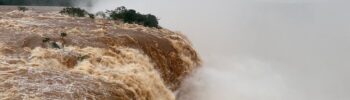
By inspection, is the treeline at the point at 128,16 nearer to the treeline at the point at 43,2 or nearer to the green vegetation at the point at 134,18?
the green vegetation at the point at 134,18

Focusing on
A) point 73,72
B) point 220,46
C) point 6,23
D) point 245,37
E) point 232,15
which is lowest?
point 73,72

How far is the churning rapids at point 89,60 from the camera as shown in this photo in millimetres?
12273

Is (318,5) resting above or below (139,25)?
above

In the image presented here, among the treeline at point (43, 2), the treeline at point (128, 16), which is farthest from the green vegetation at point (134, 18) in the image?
the treeline at point (43, 2)

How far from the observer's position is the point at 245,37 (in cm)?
3081

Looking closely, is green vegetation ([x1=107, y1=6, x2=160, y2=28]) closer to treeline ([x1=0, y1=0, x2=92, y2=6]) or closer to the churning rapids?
the churning rapids

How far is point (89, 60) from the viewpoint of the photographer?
14234 mm

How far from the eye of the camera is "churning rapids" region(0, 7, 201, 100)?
1227 centimetres

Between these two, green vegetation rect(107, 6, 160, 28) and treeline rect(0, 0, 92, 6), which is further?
treeline rect(0, 0, 92, 6)

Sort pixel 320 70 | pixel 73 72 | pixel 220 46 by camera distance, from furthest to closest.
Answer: pixel 320 70
pixel 220 46
pixel 73 72

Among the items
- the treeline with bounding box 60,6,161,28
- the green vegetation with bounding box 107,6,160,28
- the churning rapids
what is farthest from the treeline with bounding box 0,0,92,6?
the churning rapids

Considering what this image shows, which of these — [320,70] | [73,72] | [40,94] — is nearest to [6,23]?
[73,72]

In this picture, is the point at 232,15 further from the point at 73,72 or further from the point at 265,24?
the point at 73,72

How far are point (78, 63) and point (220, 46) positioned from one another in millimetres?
12250
